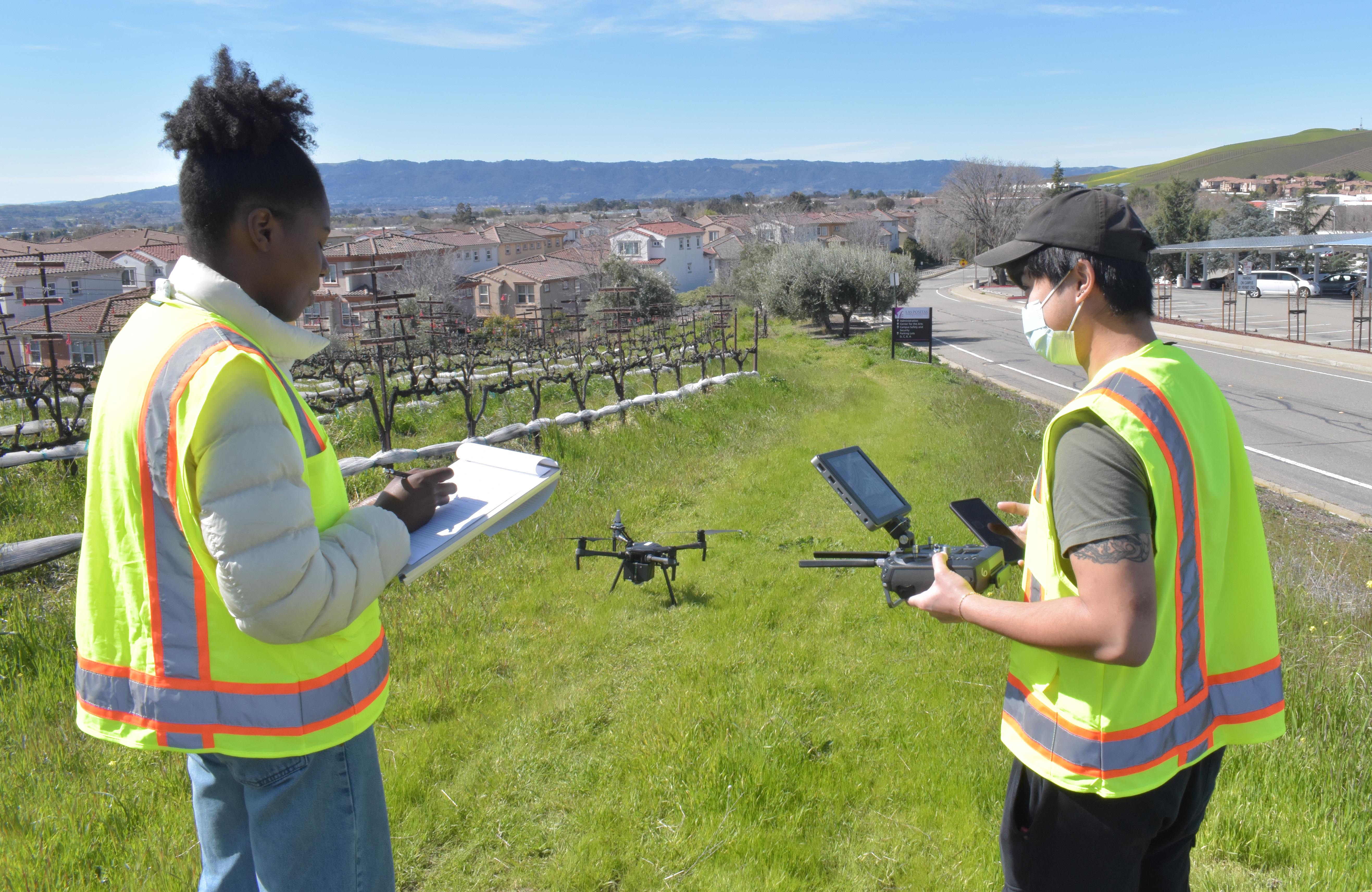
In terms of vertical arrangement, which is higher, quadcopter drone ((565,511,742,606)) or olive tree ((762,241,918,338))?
olive tree ((762,241,918,338))

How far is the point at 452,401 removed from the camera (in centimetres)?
1494

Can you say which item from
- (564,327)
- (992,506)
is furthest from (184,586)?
(564,327)

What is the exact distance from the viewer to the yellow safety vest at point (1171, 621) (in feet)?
5.82

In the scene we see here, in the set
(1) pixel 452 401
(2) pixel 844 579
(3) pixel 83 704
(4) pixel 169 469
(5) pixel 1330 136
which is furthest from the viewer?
(5) pixel 1330 136

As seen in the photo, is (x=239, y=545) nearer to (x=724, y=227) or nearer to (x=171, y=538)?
(x=171, y=538)

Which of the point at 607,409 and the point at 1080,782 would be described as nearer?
the point at 1080,782

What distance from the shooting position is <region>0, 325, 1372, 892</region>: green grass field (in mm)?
3242

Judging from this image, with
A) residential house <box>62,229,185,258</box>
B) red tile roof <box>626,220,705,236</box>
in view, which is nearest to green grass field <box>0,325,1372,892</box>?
residential house <box>62,229,185,258</box>

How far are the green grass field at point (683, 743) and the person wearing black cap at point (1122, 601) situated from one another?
54.7 inches

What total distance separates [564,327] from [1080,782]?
4484cm

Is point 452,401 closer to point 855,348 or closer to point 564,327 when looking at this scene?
point 855,348

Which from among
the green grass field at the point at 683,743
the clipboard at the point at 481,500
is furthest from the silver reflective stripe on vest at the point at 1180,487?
the green grass field at the point at 683,743

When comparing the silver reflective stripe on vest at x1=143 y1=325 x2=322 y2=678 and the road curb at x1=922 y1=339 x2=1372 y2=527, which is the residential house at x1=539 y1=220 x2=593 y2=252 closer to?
the road curb at x1=922 y1=339 x2=1372 y2=527

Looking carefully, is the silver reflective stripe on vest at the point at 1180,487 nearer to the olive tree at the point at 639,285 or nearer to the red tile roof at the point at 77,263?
the olive tree at the point at 639,285
